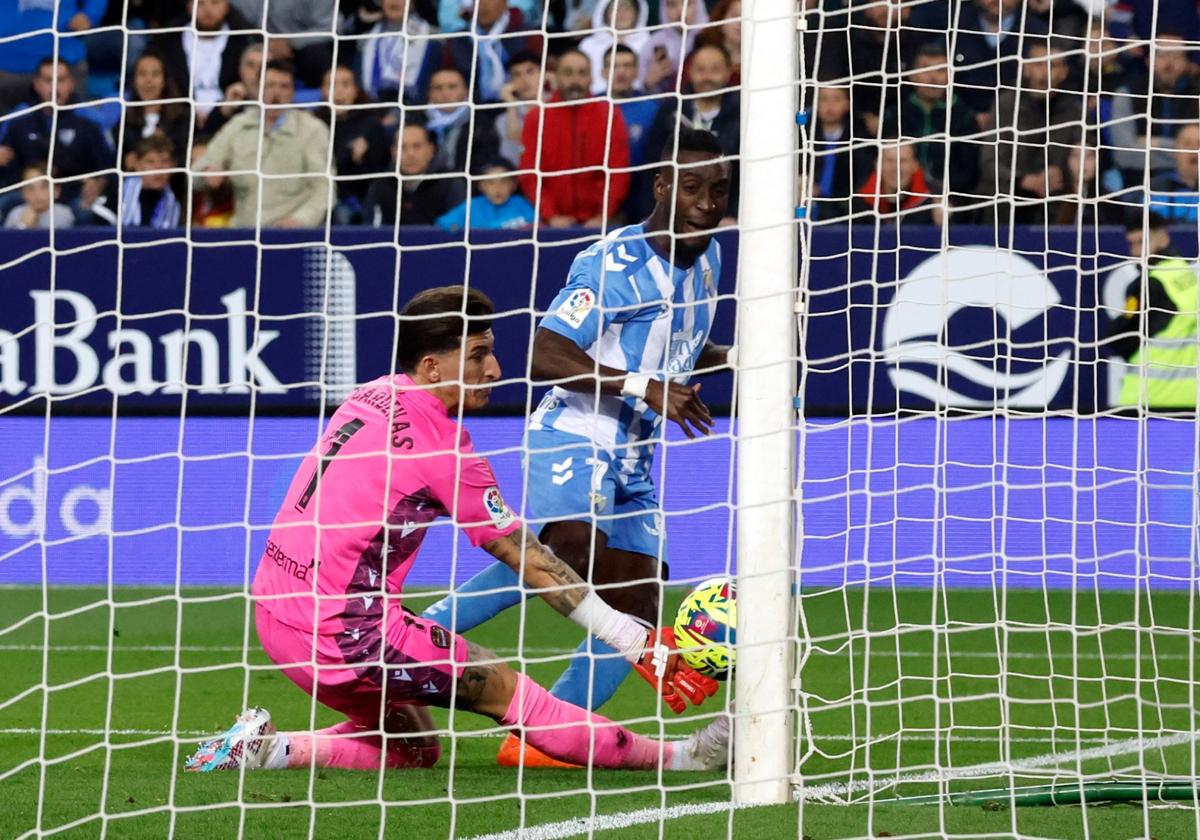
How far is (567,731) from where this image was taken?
449 centimetres

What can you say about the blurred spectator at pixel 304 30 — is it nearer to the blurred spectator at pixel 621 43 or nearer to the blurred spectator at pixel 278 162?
the blurred spectator at pixel 278 162

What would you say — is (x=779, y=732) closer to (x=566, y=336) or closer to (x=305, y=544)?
(x=305, y=544)

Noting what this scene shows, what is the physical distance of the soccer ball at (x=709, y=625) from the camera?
4473 mm

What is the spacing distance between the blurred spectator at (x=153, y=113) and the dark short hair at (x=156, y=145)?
27 mm

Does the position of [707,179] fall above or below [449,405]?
above

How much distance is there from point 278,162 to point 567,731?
5.43 m

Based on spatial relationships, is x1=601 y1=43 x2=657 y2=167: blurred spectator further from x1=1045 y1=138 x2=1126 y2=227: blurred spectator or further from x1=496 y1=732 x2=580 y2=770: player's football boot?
x1=496 y1=732 x2=580 y2=770: player's football boot

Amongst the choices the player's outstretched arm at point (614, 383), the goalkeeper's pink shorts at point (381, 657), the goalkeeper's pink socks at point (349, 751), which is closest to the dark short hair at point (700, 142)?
the player's outstretched arm at point (614, 383)

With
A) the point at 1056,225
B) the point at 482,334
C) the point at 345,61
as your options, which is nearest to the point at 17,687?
the point at 482,334

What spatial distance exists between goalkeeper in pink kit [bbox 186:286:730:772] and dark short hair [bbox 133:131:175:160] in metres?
5.25

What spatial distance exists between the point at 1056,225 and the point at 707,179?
4.76 meters

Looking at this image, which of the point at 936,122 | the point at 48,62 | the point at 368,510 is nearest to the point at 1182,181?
the point at 936,122

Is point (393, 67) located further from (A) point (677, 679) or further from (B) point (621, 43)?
(A) point (677, 679)

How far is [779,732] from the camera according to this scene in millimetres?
3973
